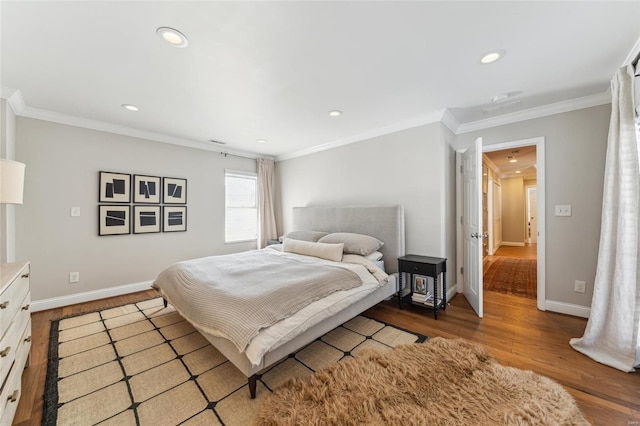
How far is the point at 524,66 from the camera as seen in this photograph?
2109mm

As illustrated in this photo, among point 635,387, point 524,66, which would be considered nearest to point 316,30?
point 524,66

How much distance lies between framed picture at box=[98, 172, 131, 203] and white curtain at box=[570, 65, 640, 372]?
5393 mm

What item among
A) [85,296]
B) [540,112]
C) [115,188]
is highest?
[540,112]

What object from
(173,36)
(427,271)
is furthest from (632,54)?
(173,36)

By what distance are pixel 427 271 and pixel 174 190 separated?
3.93 m

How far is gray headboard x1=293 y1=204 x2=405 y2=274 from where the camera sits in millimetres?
3295

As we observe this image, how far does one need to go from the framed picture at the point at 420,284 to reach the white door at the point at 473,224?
55 cm

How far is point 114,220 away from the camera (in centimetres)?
350

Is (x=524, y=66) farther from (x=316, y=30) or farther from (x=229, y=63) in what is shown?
(x=229, y=63)

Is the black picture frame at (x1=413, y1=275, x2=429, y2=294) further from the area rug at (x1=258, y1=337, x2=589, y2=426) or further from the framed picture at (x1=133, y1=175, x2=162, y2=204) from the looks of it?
the framed picture at (x1=133, y1=175, x2=162, y2=204)

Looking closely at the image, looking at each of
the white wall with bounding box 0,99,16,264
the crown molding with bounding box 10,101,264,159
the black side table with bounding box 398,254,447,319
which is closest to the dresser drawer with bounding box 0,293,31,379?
the white wall with bounding box 0,99,16,264

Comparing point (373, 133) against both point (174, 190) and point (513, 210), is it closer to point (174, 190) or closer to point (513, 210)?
point (174, 190)

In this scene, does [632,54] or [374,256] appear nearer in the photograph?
[632,54]

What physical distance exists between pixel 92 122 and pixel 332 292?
3.84 metres
